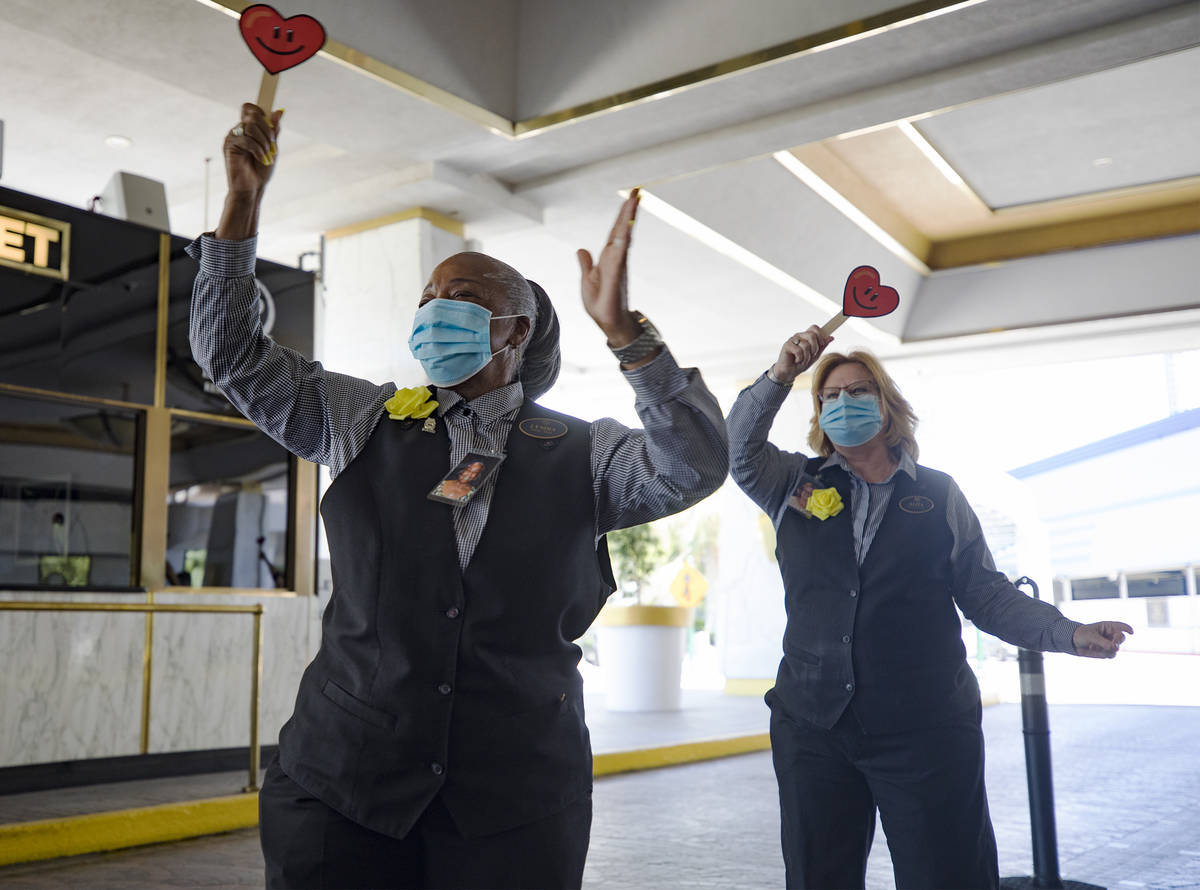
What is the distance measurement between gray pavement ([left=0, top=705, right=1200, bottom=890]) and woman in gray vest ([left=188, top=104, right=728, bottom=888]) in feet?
9.07

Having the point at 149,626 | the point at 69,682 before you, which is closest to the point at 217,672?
the point at 149,626

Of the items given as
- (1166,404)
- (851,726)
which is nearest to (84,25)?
(851,726)

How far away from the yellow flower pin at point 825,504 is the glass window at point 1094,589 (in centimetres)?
1092

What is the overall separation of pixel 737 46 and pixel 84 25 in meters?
3.06

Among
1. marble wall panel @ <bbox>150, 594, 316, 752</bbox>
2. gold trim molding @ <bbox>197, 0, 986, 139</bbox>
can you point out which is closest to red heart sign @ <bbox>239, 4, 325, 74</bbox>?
gold trim molding @ <bbox>197, 0, 986, 139</bbox>

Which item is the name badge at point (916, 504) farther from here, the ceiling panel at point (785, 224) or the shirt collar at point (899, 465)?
the ceiling panel at point (785, 224)

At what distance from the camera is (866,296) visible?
2.62 metres

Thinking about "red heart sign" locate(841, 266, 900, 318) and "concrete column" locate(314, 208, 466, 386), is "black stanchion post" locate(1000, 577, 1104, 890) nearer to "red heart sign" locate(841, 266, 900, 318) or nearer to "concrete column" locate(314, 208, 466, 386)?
"red heart sign" locate(841, 266, 900, 318)

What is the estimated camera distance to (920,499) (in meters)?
2.55

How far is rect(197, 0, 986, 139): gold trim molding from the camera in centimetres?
527

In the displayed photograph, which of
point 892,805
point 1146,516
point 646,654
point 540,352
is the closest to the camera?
point 540,352

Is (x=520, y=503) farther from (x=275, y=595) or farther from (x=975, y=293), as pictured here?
(x=975, y=293)

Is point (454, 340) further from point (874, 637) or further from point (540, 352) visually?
point (874, 637)

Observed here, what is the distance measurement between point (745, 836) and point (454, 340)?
12.7 feet
